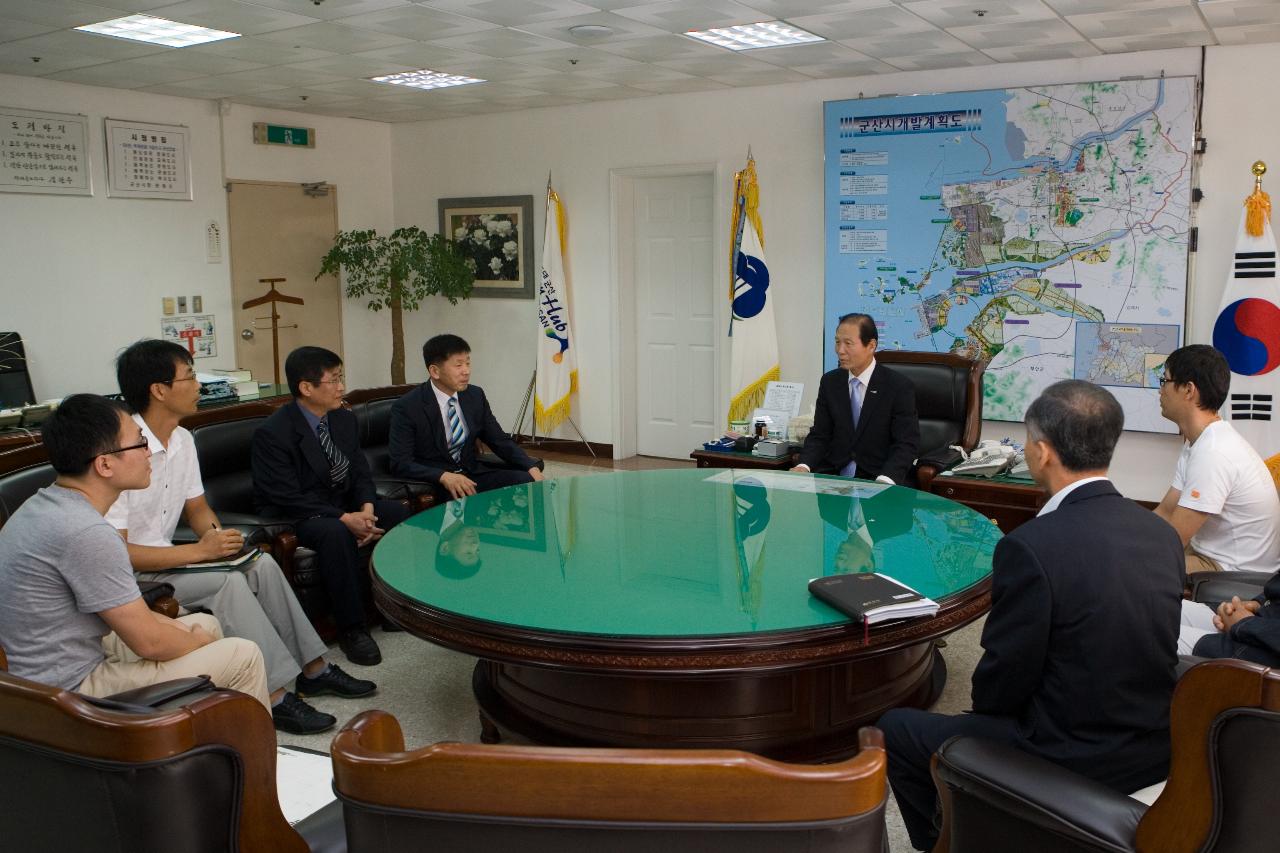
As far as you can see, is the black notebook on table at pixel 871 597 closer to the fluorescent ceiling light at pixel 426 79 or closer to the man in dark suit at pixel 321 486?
the man in dark suit at pixel 321 486

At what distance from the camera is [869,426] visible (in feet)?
16.0

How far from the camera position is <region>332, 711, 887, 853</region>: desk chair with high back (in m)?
1.19

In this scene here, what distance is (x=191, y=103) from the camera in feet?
24.9

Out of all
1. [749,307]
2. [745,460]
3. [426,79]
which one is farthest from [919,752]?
[426,79]

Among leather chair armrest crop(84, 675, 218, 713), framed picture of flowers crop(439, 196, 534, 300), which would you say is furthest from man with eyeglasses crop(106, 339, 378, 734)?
framed picture of flowers crop(439, 196, 534, 300)

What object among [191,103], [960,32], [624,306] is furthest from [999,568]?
[191,103]

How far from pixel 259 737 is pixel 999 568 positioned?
1.40 metres

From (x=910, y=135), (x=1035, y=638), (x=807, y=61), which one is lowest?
(x=1035, y=638)

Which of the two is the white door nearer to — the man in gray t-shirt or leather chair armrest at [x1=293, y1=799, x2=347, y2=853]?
the man in gray t-shirt

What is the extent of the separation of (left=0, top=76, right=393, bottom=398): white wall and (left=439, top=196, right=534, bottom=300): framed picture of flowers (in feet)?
3.77

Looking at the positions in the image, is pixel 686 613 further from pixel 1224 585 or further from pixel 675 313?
pixel 675 313

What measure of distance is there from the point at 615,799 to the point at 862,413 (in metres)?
3.87

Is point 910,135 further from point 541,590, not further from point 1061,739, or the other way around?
point 1061,739

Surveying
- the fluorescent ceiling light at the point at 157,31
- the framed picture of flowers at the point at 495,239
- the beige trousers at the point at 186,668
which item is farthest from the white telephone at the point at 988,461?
the framed picture of flowers at the point at 495,239
